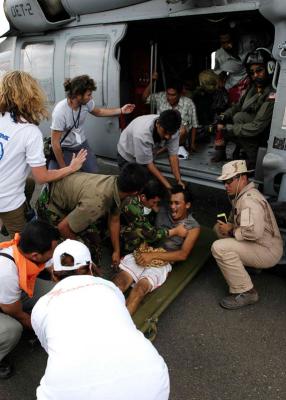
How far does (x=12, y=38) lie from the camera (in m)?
6.15

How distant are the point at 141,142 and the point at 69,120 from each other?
84 centimetres

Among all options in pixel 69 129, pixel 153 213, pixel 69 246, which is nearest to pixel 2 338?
pixel 69 246

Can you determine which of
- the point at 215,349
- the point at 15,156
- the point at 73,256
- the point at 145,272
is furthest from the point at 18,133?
the point at 215,349

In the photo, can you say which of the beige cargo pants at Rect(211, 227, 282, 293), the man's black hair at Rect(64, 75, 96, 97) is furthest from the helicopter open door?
the beige cargo pants at Rect(211, 227, 282, 293)

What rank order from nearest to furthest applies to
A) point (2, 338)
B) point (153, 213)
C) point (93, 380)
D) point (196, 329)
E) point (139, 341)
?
1. point (93, 380)
2. point (139, 341)
3. point (2, 338)
4. point (196, 329)
5. point (153, 213)

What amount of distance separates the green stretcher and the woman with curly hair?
129cm

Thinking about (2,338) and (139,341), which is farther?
(2,338)

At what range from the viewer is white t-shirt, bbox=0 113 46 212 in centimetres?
255

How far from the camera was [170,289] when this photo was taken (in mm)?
3100

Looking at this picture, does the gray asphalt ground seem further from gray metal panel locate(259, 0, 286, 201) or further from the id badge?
the id badge

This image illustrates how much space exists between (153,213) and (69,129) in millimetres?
1366

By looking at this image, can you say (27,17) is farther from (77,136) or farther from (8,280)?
(8,280)

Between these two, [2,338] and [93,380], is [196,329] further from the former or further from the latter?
[93,380]

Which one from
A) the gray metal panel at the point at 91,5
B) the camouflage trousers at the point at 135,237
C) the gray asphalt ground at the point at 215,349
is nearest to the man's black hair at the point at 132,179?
the camouflage trousers at the point at 135,237
